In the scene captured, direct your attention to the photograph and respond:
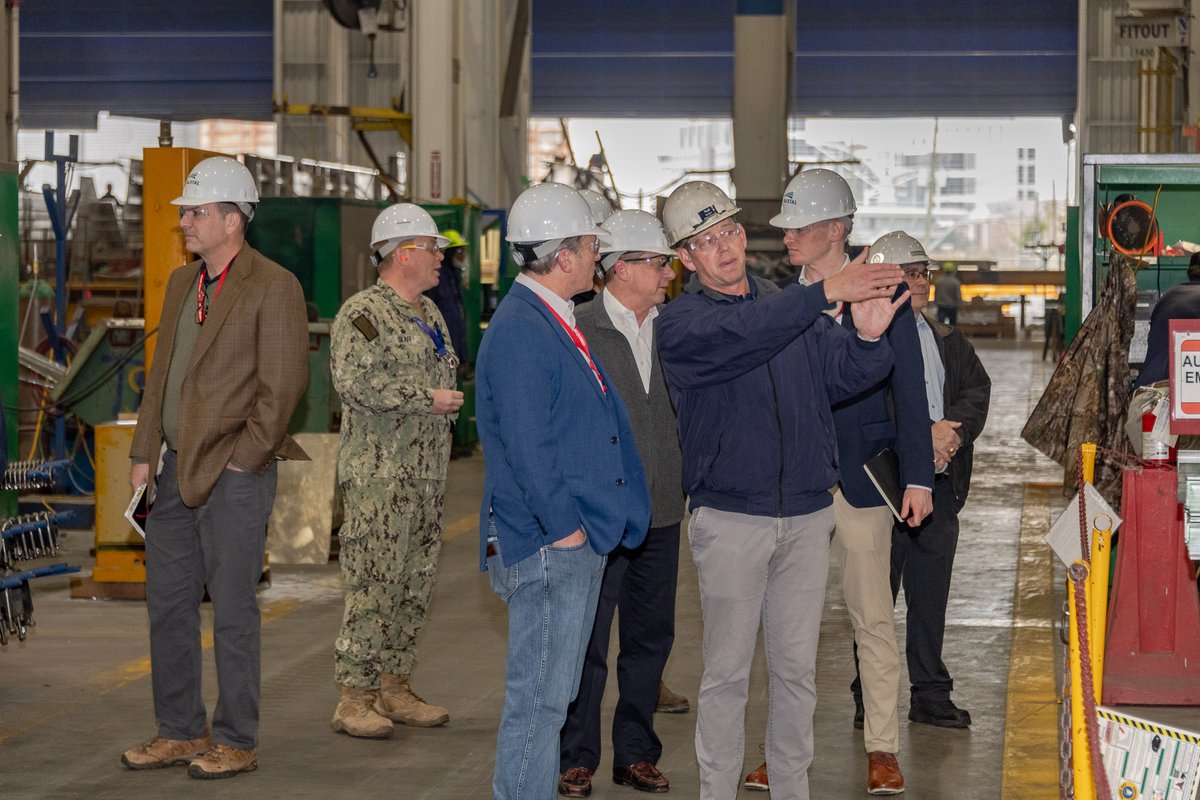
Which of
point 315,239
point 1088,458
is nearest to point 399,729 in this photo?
point 1088,458

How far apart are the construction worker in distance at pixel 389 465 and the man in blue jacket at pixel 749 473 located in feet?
5.02

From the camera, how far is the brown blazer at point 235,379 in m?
5.03

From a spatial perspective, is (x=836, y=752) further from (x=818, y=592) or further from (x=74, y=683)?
(x=74, y=683)

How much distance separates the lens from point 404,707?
19.2ft

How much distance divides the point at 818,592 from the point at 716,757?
0.54m

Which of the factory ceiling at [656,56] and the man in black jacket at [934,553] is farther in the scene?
the factory ceiling at [656,56]

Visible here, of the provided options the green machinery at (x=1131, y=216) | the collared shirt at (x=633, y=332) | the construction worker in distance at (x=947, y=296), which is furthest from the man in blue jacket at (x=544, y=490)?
the construction worker in distance at (x=947, y=296)

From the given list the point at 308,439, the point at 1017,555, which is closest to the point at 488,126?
the point at 308,439

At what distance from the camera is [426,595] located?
19.3 feet

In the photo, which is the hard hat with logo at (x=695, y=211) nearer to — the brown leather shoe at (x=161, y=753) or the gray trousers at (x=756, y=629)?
the gray trousers at (x=756, y=629)

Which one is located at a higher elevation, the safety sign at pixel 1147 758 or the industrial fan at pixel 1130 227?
the industrial fan at pixel 1130 227

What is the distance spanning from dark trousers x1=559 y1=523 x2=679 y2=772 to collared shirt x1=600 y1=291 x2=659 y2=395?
1.75 ft

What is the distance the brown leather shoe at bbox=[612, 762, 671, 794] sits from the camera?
5.07 meters

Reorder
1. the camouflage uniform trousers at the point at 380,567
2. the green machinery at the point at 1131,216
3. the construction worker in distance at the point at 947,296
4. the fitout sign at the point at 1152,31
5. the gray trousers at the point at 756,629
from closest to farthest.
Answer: the gray trousers at the point at 756,629 → the camouflage uniform trousers at the point at 380,567 → the green machinery at the point at 1131,216 → the fitout sign at the point at 1152,31 → the construction worker in distance at the point at 947,296
